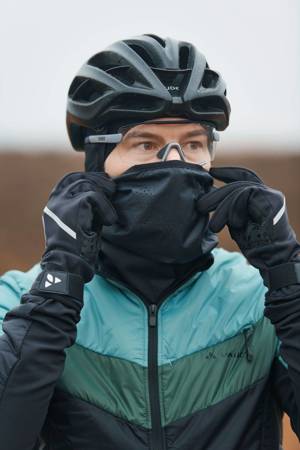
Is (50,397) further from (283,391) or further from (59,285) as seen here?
(283,391)

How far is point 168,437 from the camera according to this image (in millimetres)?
2738

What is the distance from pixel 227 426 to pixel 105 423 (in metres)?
0.44

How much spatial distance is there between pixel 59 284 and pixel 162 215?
1.77 ft

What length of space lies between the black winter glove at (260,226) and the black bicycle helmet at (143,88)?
0.45 metres

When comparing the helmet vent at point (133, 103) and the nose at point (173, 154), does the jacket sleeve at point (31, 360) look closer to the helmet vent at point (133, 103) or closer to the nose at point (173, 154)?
the nose at point (173, 154)

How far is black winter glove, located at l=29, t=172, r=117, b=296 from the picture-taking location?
108 inches

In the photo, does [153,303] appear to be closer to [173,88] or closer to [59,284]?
[59,284]

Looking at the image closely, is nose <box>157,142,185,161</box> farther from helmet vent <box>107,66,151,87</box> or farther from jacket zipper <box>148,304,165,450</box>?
jacket zipper <box>148,304,165,450</box>

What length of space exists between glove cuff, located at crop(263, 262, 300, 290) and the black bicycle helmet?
0.80 metres

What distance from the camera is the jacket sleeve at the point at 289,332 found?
2676mm

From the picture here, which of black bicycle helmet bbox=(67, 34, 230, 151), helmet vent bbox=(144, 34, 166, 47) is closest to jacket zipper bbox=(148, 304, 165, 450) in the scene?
black bicycle helmet bbox=(67, 34, 230, 151)

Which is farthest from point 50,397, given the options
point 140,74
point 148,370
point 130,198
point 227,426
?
point 140,74

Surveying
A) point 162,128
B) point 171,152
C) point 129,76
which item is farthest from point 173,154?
point 129,76

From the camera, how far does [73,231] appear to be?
2803mm
